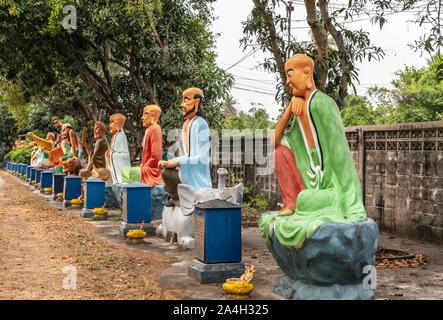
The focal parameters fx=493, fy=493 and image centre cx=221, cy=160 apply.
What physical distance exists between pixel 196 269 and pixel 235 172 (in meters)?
8.41

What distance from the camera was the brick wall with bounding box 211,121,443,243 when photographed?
841cm

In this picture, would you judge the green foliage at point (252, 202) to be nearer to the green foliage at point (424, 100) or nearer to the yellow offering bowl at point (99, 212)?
the yellow offering bowl at point (99, 212)

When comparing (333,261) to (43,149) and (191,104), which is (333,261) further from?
(43,149)

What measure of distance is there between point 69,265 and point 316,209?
381 centimetres

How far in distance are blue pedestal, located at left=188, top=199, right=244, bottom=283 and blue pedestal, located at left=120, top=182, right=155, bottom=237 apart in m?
3.34

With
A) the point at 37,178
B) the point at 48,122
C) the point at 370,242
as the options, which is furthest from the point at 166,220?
the point at 48,122

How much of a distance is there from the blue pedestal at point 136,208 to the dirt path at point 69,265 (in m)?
0.69

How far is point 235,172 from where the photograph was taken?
14453 mm

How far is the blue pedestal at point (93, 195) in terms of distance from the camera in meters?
12.2

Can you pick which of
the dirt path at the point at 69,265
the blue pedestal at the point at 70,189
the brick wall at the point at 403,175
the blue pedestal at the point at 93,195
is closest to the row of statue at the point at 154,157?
the blue pedestal at the point at 70,189

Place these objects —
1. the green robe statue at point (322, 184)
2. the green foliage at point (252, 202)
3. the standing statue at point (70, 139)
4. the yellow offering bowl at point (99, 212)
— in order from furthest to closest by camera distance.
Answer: the standing statue at point (70, 139)
the green foliage at point (252, 202)
the yellow offering bowl at point (99, 212)
the green robe statue at point (322, 184)

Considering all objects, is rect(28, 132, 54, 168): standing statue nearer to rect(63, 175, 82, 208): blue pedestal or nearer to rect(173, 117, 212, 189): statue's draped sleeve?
rect(63, 175, 82, 208): blue pedestal

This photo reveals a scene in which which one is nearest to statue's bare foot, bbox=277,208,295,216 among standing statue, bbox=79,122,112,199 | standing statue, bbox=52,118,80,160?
standing statue, bbox=79,122,112,199

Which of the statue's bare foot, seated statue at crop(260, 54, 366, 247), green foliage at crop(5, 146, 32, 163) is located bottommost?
the statue's bare foot
